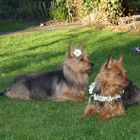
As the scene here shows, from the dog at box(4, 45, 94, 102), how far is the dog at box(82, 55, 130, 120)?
1638mm

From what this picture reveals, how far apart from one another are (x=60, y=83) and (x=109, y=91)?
2.14m

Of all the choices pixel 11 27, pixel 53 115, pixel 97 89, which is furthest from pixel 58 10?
pixel 97 89

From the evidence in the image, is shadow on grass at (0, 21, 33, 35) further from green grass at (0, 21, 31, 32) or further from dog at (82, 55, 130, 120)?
dog at (82, 55, 130, 120)

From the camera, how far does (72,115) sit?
10.0m

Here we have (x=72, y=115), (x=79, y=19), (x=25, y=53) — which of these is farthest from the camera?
(x=79, y=19)

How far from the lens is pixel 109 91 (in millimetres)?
9484

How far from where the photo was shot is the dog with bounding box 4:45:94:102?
11250 mm

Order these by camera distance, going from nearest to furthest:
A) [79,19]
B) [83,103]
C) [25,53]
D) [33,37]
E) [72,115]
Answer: [72,115], [83,103], [25,53], [33,37], [79,19]

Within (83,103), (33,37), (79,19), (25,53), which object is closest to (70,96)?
(83,103)

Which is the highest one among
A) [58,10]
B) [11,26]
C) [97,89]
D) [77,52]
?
[77,52]

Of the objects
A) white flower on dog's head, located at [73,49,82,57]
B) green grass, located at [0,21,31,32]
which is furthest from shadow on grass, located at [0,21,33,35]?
white flower on dog's head, located at [73,49,82,57]

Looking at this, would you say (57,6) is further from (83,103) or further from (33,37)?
(83,103)

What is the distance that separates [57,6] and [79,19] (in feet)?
6.71

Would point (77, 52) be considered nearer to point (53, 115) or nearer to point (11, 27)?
point (53, 115)
